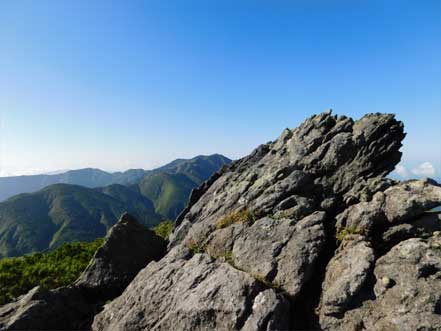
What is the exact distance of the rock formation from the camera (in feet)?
62.3

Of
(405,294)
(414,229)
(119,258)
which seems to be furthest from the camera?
(119,258)

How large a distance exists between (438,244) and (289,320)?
1222cm

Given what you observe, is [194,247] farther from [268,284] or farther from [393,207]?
[393,207]

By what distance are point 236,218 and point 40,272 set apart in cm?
3222

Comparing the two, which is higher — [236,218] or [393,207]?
[393,207]

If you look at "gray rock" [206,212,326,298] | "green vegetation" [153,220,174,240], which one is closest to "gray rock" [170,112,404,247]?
"gray rock" [206,212,326,298]

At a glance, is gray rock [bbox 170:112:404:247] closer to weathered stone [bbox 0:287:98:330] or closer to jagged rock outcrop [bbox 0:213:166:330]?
jagged rock outcrop [bbox 0:213:166:330]

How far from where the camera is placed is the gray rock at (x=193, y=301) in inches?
770

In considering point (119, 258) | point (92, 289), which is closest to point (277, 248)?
point (119, 258)

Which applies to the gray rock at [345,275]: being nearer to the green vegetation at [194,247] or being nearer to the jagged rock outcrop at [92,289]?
the green vegetation at [194,247]

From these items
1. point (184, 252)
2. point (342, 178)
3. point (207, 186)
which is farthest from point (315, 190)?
point (207, 186)

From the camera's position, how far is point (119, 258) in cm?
3147

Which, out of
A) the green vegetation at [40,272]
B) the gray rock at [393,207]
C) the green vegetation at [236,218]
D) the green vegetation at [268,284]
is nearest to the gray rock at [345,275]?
the gray rock at [393,207]

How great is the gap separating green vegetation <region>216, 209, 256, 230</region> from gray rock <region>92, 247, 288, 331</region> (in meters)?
4.77
